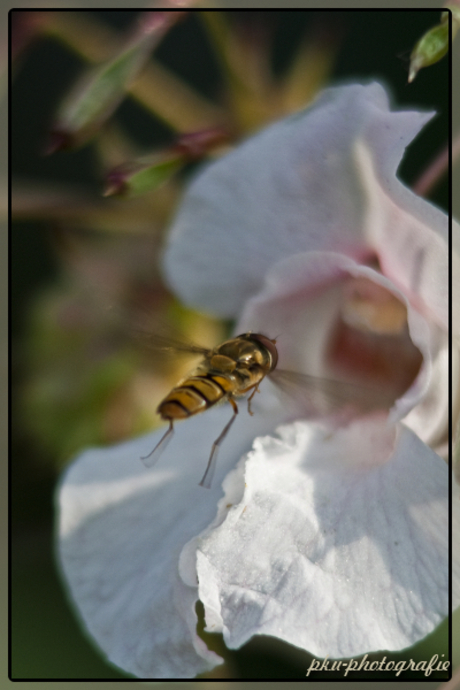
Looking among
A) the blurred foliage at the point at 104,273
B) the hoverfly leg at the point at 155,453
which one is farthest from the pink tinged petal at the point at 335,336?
the blurred foliage at the point at 104,273

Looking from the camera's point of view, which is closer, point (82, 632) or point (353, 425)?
point (353, 425)

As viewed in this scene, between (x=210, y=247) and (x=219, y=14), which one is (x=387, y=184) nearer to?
(x=210, y=247)

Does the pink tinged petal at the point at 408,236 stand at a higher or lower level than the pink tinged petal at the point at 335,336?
higher

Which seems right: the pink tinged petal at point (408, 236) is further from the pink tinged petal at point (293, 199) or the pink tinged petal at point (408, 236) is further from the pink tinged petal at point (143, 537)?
the pink tinged petal at point (143, 537)

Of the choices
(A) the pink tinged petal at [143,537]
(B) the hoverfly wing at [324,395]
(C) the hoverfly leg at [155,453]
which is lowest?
(A) the pink tinged petal at [143,537]

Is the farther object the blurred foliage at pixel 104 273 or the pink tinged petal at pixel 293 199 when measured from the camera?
the blurred foliage at pixel 104 273

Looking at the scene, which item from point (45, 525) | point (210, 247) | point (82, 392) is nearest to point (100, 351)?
point (82, 392)
